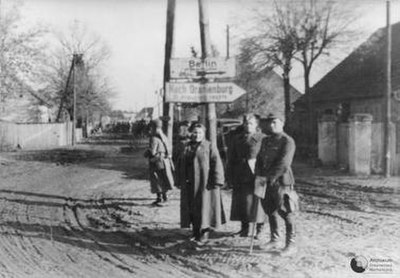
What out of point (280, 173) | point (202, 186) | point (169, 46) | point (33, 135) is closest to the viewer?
point (280, 173)

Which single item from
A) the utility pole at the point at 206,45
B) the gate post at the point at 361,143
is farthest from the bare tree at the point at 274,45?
the utility pole at the point at 206,45

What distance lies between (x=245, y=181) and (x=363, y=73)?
17.1m

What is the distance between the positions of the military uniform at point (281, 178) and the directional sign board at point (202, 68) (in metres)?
1.20

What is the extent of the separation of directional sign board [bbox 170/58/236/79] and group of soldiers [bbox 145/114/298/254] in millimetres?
692

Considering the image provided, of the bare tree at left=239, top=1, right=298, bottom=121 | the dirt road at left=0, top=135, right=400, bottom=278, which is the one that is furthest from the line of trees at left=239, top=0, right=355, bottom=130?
the dirt road at left=0, top=135, right=400, bottom=278

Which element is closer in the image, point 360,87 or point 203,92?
point 203,92

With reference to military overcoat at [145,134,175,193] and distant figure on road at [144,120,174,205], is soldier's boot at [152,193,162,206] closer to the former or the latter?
distant figure on road at [144,120,174,205]

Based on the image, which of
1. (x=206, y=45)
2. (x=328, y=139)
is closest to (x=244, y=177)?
(x=206, y=45)

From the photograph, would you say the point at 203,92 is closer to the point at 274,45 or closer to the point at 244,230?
the point at 244,230

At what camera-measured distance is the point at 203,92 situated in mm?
7191

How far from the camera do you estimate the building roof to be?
20.6m

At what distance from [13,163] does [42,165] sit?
160cm

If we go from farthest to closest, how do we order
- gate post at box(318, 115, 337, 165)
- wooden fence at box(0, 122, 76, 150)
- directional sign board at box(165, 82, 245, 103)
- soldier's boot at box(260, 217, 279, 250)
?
wooden fence at box(0, 122, 76, 150) < gate post at box(318, 115, 337, 165) < directional sign board at box(165, 82, 245, 103) < soldier's boot at box(260, 217, 279, 250)

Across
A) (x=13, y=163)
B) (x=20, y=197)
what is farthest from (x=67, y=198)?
(x=13, y=163)
